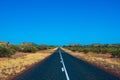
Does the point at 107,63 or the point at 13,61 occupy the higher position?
the point at 13,61

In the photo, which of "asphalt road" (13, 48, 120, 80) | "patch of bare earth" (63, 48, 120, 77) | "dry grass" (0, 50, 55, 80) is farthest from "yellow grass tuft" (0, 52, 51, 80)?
"patch of bare earth" (63, 48, 120, 77)

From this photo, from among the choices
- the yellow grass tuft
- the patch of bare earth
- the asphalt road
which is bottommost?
the patch of bare earth

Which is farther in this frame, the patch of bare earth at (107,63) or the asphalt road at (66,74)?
the patch of bare earth at (107,63)

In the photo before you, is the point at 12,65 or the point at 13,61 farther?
the point at 13,61

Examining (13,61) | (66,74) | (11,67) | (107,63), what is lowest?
(107,63)

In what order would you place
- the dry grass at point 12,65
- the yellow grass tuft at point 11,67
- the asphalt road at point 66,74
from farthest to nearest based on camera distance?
the dry grass at point 12,65 < the yellow grass tuft at point 11,67 < the asphalt road at point 66,74

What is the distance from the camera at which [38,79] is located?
642 inches

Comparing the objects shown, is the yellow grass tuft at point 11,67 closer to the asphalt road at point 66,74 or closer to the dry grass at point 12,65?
the dry grass at point 12,65

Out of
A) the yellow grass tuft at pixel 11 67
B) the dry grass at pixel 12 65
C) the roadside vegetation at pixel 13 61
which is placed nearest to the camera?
the yellow grass tuft at pixel 11 67

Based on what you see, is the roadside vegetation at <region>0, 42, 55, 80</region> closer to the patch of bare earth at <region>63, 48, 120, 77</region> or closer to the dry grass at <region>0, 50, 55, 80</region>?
the dry grass at <region>0, 50, 55, 80</region>

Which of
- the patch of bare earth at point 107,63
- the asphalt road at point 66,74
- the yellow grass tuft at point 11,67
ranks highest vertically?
the yellow grass tuft at point 11,67

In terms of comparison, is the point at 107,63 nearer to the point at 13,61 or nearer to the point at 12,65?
the point at 12,65

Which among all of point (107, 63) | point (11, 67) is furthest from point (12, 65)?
point (107, 63)

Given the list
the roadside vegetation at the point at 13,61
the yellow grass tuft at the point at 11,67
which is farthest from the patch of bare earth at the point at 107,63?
the yellow grass tuft at the point at 11,67
